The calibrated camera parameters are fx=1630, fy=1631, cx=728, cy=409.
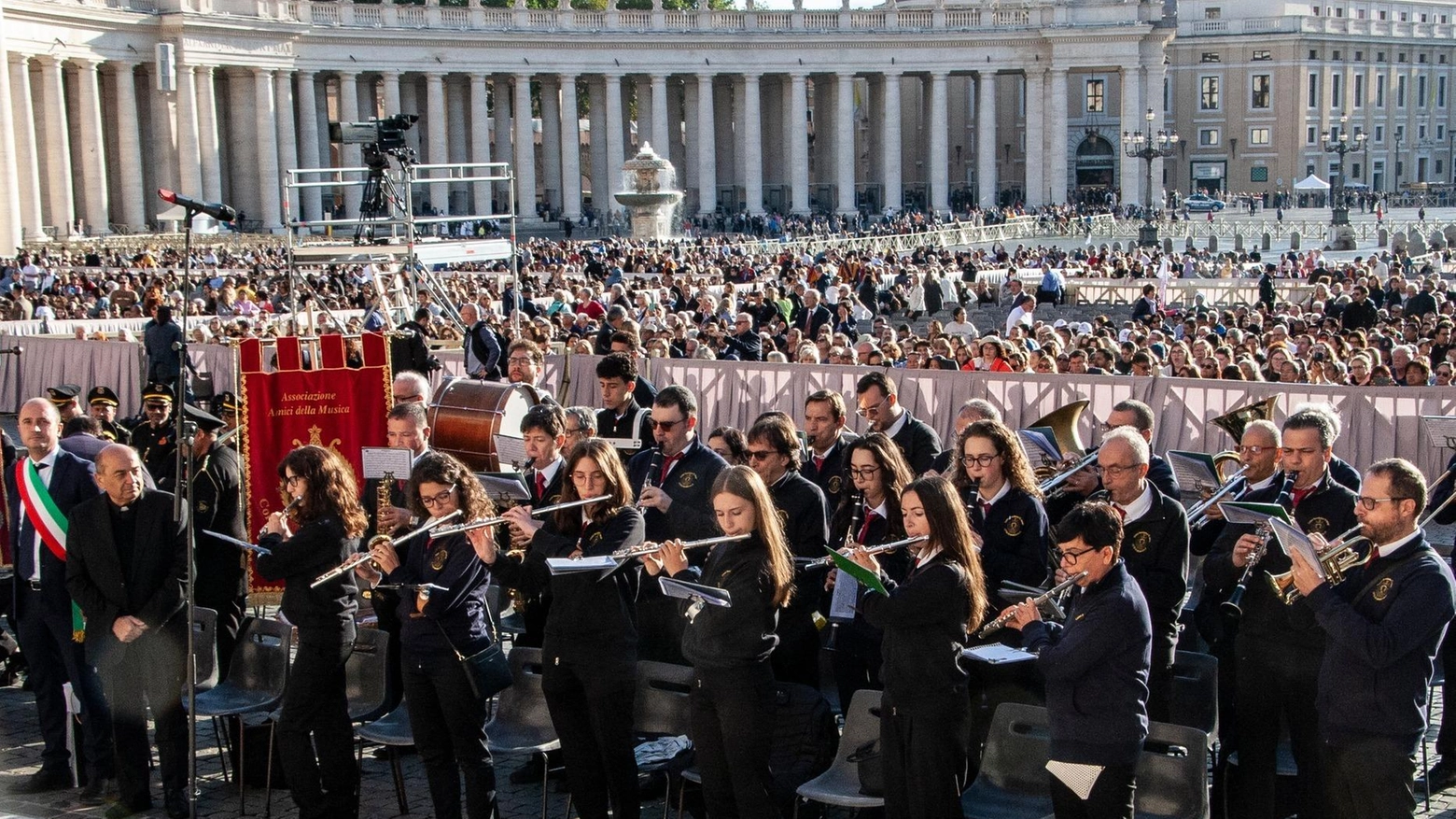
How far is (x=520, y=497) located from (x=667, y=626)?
1161 millimetres

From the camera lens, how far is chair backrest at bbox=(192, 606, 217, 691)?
9.38 metres

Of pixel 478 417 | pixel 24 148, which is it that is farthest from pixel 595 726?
pixel 24 148

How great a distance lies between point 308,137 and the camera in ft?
229

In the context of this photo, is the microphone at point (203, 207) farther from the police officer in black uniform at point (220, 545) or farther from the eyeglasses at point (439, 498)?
the eyeglasses at point (439, 498)

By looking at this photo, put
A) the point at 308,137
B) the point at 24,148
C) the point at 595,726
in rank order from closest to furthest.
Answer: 1. the point at 595,726
2. the point at 24,148
3. the point at 308,137

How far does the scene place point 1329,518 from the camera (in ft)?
26.2

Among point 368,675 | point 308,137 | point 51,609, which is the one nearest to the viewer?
point 368,675

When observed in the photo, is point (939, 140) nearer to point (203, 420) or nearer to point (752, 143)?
point (752, 143)

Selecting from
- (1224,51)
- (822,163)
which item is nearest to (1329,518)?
(822,163)

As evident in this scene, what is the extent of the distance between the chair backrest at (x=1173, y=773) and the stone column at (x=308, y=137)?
203ft

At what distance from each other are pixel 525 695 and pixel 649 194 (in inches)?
1692

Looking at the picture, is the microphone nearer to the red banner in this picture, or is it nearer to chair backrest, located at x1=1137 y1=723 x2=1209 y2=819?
the red banner

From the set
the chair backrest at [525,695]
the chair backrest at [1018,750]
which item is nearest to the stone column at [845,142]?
the chair backrest at [525,695]

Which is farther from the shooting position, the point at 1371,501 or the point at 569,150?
the point at 569,150
